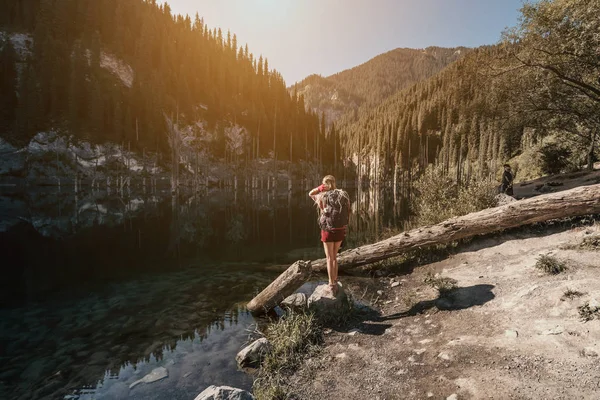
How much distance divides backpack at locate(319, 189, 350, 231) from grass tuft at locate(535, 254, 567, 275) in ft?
17.8

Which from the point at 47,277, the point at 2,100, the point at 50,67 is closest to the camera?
the point at 47,277

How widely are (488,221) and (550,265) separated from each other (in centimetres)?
353

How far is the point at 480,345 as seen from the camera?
5.60m

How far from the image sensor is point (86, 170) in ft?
254

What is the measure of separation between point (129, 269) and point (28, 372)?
894 centimetres

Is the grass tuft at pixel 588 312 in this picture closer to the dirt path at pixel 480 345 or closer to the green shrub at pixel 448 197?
the dirt path at pixel 480 345

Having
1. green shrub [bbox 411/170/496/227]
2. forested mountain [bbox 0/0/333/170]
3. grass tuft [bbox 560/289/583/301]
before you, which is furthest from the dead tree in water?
forested mountain [bbox 0/0/333/170]

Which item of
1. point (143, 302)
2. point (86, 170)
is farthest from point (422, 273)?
point (86, 170)

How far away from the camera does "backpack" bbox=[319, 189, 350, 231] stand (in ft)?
26.7

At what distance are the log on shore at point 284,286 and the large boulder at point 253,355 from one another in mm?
2128

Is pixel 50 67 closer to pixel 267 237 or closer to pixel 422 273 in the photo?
pixel 267 237

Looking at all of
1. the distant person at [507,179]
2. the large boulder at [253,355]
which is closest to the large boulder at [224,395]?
the large boulder at [253,355]

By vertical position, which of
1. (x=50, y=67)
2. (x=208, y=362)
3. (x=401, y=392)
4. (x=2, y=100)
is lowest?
(x=208, y=362)

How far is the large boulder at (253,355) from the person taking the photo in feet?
21.8
